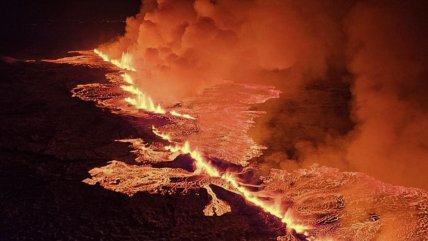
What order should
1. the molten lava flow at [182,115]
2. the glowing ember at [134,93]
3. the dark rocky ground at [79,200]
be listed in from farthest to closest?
1. the glowing ember at [134,93]
2. the molten lava flow at [182,115]
3. the dark rocky ground at [79,200]

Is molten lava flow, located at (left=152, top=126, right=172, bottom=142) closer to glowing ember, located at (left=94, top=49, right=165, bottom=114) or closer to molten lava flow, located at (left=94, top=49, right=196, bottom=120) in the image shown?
molten lava flow, located at (left=94, top=49, right=196, bottom=120)

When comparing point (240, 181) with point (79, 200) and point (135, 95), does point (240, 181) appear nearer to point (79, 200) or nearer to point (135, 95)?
point (79, 200)

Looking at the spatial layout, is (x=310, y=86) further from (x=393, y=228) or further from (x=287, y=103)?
(x=393, y=228)

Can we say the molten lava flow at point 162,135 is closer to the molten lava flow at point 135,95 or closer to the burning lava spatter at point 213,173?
the burning lava spatter at point 213,173

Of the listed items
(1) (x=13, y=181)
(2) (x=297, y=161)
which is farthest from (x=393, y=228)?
(1) (x=13, y=181)

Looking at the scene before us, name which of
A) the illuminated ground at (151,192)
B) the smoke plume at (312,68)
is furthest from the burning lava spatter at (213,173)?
the smoke plume at (312,68)

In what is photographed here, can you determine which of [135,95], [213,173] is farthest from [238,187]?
[135,95]

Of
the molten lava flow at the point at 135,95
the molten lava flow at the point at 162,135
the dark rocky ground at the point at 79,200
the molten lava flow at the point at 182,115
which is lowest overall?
the dark rocky ground at the point at 79,200
